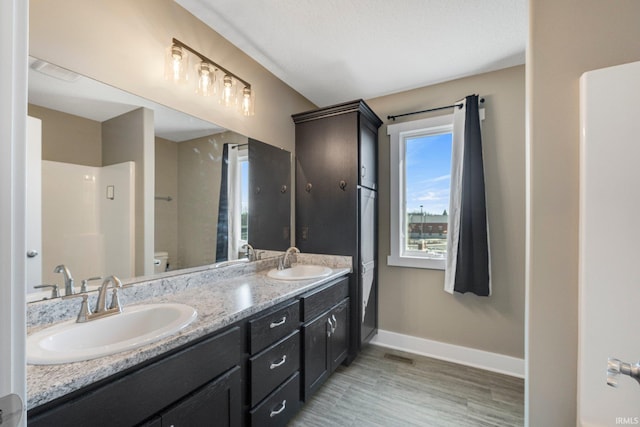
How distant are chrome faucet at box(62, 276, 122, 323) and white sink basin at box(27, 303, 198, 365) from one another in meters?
0.02

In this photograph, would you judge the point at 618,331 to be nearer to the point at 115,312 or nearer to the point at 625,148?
the point at 625,148

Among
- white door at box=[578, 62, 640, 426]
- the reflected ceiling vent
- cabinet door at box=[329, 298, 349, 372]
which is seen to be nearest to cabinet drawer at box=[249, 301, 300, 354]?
cabinet door at box=[329, 298, 349, 372]

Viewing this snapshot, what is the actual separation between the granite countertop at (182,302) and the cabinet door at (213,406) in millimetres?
219

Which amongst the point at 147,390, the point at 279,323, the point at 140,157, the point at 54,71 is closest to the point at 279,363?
the point at 279,323

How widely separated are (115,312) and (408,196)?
242 cm

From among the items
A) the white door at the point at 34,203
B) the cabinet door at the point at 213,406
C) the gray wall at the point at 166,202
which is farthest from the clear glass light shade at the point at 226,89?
the cabinet door at the point at 213,406

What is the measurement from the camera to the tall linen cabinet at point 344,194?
230 centimetres

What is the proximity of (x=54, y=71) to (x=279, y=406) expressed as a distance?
6.36ft

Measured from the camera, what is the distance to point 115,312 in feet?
3.78

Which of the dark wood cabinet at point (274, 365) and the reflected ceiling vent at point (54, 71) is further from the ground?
the reflected ceiling vent at point (54, 71)

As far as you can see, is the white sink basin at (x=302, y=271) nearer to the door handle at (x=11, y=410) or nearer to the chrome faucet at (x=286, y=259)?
the chrome faucet at (x=286, y=259)

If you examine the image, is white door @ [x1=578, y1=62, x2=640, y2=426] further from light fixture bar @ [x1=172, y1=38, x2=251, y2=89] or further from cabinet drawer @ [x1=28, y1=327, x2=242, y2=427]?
light fixture bar @ [x1=172, y1=38, x2=251, y2=89]

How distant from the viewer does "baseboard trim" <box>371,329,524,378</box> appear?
2230 millimetres

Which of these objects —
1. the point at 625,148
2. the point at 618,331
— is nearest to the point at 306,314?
the point at 618,331
